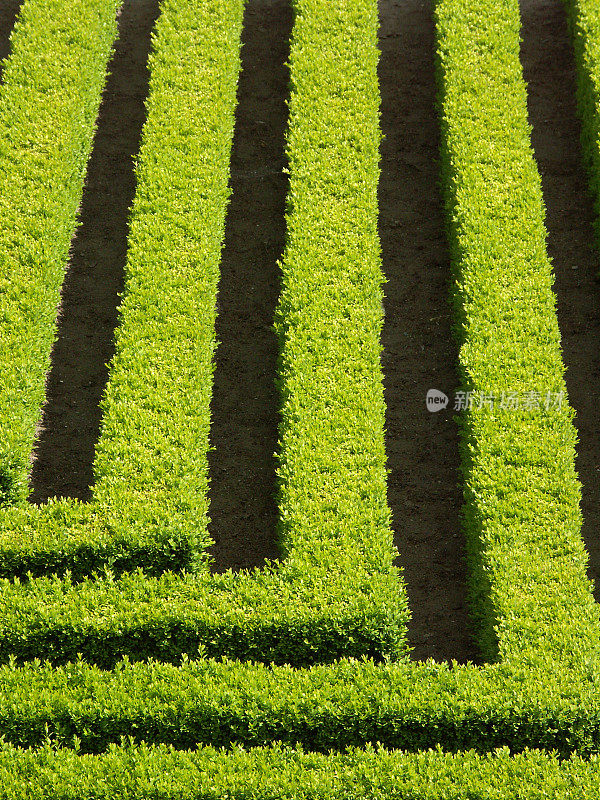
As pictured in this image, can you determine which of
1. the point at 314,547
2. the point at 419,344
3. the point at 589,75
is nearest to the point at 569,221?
the point at 589,75

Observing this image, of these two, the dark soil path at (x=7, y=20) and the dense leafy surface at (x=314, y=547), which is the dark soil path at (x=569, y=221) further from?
the dark soil path at (x=7, y=20)

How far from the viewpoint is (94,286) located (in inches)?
459

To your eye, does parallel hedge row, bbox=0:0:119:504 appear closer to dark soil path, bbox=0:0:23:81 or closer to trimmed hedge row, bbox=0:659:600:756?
dark soil path, bbox=0:0:23:81

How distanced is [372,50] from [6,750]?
10.4m

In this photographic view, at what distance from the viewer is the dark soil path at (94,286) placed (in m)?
10.4

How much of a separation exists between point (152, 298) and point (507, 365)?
14.1 ft

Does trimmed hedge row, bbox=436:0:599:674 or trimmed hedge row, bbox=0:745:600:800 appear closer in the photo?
trimmed hedge row, bbox=0:745:600:800

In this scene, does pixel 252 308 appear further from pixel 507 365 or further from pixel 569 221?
pixel 569 221

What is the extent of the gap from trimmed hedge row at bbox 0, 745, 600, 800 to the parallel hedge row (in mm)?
3034

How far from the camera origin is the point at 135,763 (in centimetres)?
800

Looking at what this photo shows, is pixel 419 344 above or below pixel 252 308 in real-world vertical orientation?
below

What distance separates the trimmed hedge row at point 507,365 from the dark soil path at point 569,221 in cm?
46

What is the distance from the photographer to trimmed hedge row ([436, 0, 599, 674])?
9.01 m

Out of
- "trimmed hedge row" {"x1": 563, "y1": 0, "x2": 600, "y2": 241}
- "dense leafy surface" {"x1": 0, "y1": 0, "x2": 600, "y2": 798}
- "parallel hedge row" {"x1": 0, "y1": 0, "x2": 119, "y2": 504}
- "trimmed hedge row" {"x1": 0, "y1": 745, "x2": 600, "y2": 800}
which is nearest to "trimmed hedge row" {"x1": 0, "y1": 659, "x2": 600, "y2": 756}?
"dense leafy surface" {"x1": 0, "y1": 0, "x2": 600, "y2": 798}
